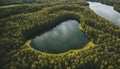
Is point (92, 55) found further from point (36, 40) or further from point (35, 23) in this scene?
point (35, 23)

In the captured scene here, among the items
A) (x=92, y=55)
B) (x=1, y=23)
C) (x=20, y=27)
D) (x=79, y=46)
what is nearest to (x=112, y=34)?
(x=79, y=46)

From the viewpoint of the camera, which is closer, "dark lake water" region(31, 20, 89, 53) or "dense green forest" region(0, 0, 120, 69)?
"dense green forest" region(0, 0, 120, 69)

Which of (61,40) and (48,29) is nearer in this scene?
(61,40)

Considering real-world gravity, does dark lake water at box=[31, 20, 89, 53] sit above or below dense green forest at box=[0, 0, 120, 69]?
below

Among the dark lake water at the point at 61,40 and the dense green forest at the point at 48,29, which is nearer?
the dense green forest at the point at 48,29

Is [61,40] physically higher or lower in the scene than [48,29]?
lower
